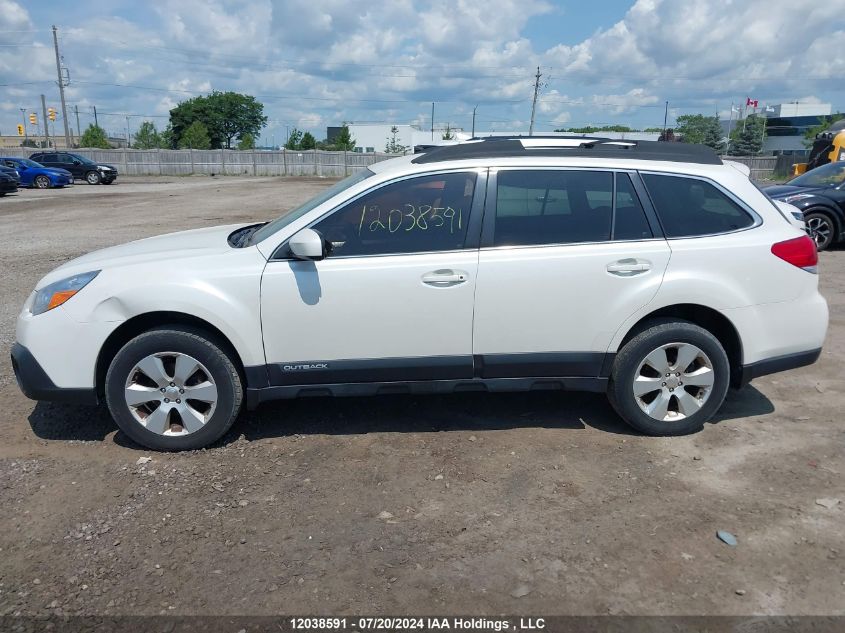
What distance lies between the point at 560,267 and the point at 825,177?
10266 millimetres

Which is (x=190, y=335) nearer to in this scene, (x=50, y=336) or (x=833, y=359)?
(x=50, y=336)

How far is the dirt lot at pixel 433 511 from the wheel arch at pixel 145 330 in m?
0.53

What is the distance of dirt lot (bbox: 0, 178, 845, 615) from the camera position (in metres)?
2.93

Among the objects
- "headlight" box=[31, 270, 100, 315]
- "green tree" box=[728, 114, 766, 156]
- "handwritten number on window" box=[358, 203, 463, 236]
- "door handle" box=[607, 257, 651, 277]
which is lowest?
"headlight" box=[31, 270, 100, 315]

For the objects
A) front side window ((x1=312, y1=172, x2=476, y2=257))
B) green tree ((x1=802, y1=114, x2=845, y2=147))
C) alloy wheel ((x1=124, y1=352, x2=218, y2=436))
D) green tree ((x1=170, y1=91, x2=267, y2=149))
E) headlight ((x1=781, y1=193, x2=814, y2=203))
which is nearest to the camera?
alloy wheel ((x1=124, y1=352, x2=218, y2=436))

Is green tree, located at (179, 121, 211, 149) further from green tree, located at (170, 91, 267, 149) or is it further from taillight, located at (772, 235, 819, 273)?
taillight, located at (772, 235, 819, 273)

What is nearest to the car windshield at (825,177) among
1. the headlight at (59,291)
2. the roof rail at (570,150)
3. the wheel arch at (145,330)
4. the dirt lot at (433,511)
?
the dirt lot at (433,511)

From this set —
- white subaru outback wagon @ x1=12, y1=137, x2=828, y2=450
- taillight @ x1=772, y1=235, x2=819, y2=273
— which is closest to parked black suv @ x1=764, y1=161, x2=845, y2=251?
taillight @ x1=772, y1=235, x2=819, y2=273

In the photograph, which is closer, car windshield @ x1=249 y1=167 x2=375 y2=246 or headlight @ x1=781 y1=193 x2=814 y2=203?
car windshield @ x1=249 y1=167 x2=375 y2=246

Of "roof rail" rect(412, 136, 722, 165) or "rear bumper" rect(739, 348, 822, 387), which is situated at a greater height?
"roof rail" rect(412, 136, 722, 165)

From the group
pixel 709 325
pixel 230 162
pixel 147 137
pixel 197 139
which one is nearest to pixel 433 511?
pixel 709 325

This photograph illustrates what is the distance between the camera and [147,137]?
84.4m

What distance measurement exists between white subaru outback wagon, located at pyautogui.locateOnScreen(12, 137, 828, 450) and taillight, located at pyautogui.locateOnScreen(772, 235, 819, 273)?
2 centimetres

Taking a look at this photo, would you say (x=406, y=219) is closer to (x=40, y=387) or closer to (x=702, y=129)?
(x=40, y=387)
